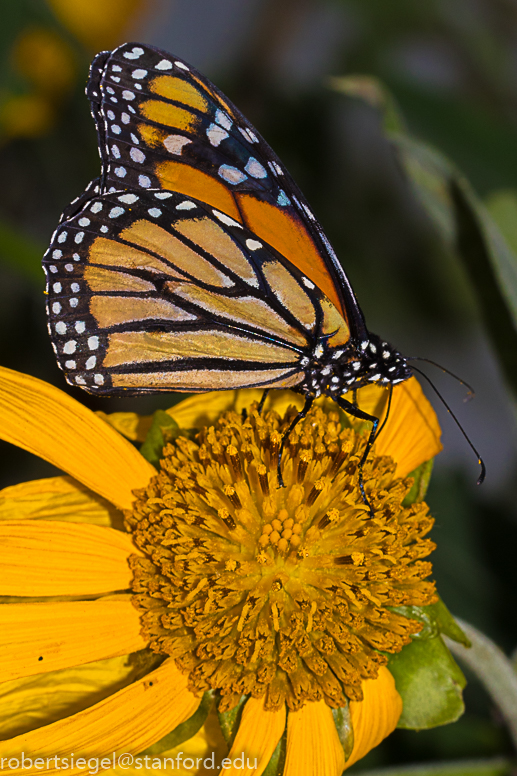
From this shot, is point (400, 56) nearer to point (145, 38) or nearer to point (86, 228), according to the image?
point (145, 38)

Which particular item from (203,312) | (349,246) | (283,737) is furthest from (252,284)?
(349,246)

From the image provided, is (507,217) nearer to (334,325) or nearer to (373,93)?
(373,93)

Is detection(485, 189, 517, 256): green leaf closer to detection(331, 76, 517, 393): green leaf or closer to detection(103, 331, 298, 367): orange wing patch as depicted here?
detection(331, 76, 517, 393): green leaf

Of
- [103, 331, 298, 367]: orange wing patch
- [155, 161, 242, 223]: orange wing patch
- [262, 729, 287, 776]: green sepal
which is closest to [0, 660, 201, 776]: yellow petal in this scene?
[262, 729, 287, 776]: green sepal

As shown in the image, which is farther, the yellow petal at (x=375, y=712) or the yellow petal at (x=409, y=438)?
the yellow petal at (x=409, y=438)

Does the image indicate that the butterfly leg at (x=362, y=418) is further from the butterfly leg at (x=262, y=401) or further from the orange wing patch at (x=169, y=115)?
the orange wing patch at (x=169, y=115)

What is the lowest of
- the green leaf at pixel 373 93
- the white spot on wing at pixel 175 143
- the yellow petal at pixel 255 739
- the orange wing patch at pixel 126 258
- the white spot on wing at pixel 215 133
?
the yellow petal at pixel 255 739

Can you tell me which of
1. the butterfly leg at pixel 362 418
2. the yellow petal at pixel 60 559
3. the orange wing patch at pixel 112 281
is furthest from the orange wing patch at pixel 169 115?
the yellow petal at pixel 60 559
